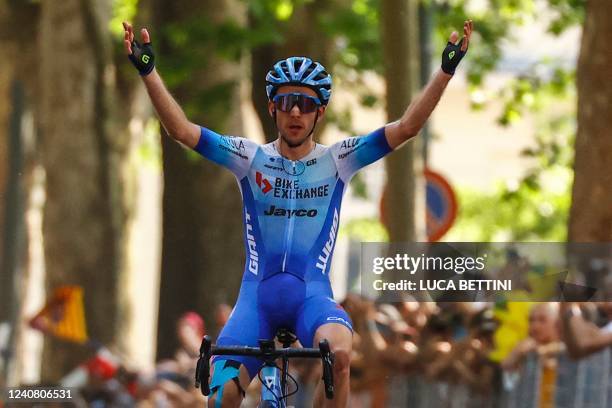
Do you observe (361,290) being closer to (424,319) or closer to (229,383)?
(424,319)

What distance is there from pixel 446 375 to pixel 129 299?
11.8m

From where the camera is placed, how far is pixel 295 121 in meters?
9.77

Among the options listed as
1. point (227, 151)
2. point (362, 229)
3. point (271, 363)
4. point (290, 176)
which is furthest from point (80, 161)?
point (362, 229)

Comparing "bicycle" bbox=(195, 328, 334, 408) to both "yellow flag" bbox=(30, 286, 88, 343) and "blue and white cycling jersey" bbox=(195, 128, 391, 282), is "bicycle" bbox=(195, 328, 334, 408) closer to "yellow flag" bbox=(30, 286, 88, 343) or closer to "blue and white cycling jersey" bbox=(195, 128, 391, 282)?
"blue and white cycling jersey" bbox=(195, 128, 391, 282)

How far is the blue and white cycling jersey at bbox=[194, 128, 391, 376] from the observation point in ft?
32.0

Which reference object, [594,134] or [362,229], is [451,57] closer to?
[594,134]

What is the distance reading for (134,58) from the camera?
9.70 m

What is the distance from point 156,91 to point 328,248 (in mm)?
1277

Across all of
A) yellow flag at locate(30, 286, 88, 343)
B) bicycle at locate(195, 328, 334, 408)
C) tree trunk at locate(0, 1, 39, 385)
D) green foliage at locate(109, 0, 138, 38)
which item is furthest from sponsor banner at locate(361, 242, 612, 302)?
green foliage at locate(109, 0, 138, 38)

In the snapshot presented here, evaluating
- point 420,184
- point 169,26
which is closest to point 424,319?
point 420,184

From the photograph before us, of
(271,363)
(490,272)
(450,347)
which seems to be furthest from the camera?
(450,347)

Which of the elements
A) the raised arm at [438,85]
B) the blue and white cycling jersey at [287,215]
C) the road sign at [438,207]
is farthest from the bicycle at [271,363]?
the road sign at [438,207]

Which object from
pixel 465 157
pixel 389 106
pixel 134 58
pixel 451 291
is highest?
pixel 465 157

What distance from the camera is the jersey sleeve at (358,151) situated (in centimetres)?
988
